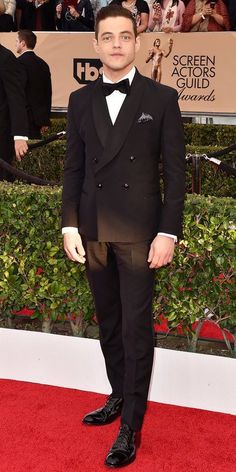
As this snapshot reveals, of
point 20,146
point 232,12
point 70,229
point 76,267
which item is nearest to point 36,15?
point 232,12

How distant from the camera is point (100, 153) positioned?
3664mm

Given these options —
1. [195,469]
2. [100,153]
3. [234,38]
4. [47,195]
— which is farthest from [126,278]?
[234,38]

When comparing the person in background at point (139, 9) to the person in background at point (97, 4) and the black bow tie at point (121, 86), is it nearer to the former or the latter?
the person in background at point (97, 4)

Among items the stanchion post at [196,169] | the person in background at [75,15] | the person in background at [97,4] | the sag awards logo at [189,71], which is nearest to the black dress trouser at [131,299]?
the stanchion post at [196,169]

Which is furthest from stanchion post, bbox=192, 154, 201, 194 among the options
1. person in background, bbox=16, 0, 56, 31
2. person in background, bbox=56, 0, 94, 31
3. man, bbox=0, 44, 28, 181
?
person in background, bbox=16, 0, 56, 31

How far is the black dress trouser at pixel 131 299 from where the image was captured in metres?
3.70

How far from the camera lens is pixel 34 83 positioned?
1020 centimetres

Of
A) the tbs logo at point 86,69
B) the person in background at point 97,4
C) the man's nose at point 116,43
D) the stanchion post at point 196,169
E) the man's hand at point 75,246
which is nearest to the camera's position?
the man's nose at point 116,43

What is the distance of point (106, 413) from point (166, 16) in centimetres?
897

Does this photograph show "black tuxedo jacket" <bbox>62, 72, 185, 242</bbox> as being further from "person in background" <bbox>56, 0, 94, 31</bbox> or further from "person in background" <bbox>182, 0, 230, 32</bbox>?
"person in background" <bbox>56, 0, 94, 31</bbox>

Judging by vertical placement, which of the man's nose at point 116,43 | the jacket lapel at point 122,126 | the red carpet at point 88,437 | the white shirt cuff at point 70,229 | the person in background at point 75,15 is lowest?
the red carpet at point 88,437

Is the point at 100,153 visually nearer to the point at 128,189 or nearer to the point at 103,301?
the point at 128,189

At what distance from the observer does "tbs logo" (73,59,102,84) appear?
42.4 ft

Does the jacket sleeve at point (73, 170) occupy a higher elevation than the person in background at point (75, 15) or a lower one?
lower
